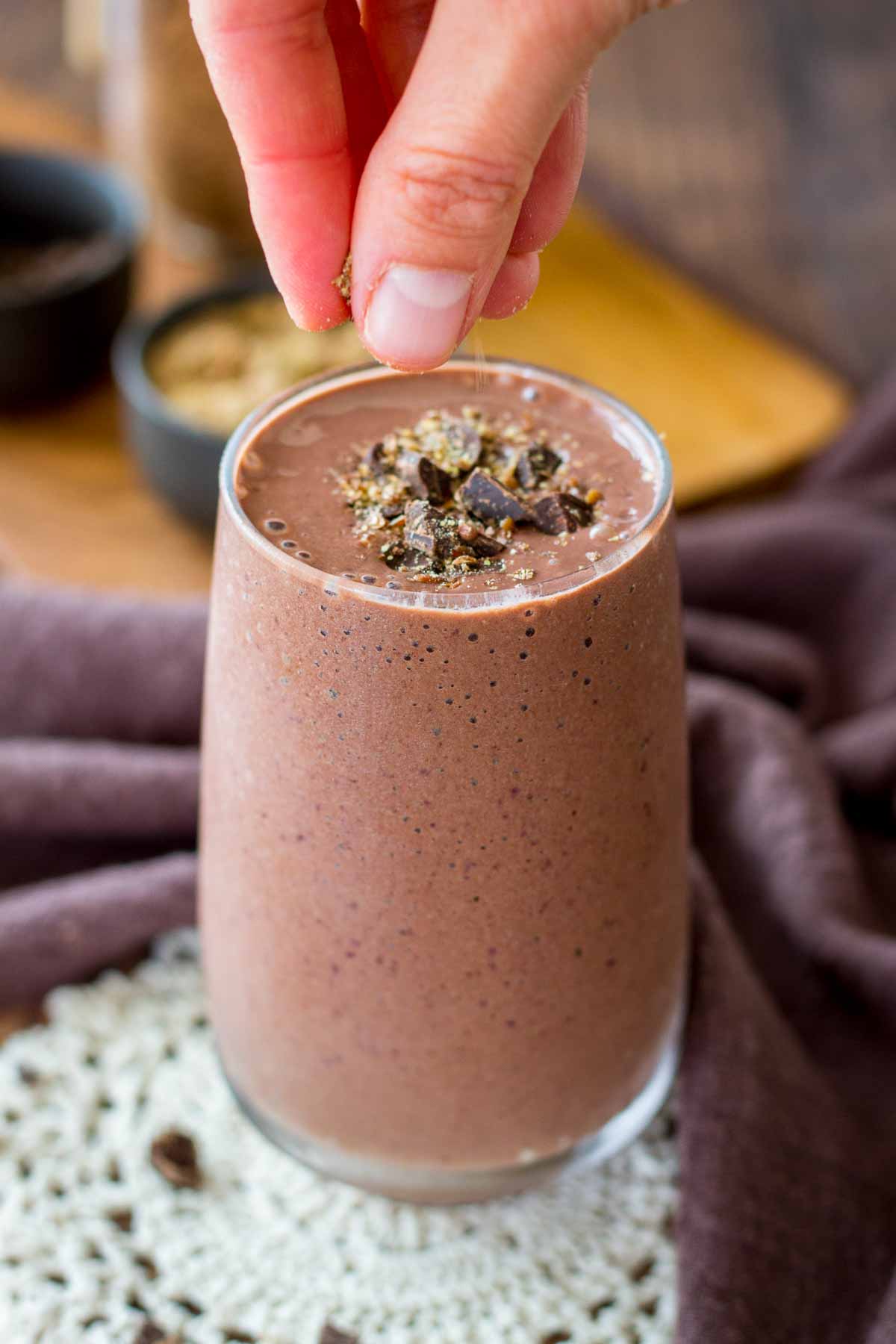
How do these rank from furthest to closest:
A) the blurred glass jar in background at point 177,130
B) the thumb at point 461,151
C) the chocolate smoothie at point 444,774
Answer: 1. the blurred glass jar in background at point 177,130
2. the chocolate smoothie at point 444,774
3. the thumb at point 461,151

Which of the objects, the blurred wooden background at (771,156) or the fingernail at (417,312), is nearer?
the fingernail at (417,312)

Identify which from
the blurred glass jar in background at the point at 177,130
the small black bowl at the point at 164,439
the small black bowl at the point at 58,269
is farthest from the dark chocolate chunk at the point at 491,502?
the blurred glass jar in background at the point at 177,130

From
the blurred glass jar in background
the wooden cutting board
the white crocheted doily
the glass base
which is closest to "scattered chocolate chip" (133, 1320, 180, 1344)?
the white crocheted doily

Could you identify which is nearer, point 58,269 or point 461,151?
point 461,151

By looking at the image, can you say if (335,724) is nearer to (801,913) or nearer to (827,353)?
(801,913)

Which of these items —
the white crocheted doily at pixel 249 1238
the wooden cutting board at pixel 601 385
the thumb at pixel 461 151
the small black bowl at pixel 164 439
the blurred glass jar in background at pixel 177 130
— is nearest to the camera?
the thumb at pixel 461 151

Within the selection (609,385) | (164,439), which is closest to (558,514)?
(164,439)

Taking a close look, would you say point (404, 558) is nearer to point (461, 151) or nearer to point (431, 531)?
point (431, 531)

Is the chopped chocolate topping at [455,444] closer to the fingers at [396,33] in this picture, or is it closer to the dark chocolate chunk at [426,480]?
the dark chocolate chunk at [426,480]
